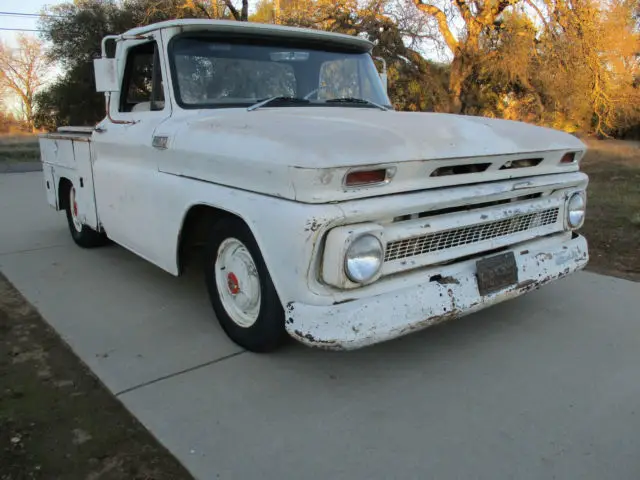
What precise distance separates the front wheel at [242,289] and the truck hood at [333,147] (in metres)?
0.33

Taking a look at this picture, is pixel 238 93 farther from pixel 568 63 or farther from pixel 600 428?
pixel 568 63

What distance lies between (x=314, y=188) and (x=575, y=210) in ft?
6.57

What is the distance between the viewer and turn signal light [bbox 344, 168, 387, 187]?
94.9 inches

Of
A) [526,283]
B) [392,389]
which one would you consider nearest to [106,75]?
[392,389]

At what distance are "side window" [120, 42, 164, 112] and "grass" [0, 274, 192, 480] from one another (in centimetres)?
174

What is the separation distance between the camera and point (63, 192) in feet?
18.2

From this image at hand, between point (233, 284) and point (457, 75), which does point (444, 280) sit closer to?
point (233, 284)

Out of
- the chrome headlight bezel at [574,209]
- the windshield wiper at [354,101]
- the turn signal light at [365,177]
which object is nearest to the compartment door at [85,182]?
the windshield wiper at [354,101]

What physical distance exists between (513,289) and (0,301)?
3531 mm

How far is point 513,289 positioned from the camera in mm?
2969

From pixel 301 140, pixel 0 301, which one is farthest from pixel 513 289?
pixel 0 301

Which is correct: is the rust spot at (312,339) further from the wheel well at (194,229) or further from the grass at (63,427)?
the wheel well at (194,229)

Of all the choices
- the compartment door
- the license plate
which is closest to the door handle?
the compartment door

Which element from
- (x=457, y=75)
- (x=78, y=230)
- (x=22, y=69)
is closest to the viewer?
(x=78, y=230)
